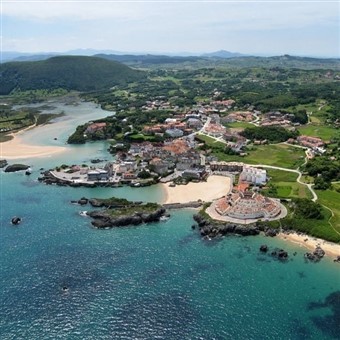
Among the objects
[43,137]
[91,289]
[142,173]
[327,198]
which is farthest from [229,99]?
[91,289]

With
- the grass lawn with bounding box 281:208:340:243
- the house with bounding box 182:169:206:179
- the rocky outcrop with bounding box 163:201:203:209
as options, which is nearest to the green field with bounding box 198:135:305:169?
the house with bounding box 182:169:206:179

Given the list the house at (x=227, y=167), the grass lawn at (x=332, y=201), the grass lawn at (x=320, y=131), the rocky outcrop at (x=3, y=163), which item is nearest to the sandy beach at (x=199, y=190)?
the house at (x=227, y=167)

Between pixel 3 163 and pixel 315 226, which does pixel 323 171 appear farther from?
pixel 3 163

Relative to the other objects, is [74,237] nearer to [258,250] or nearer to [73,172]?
[258,250]

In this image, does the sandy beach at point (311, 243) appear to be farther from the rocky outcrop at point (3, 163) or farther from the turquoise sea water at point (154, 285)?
the rocky outcrop at point (3, 163)

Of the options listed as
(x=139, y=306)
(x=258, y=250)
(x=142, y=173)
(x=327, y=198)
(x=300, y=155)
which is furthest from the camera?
(x=300, y=155)

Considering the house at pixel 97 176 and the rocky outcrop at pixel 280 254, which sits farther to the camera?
A: the house at pixel 97 176
